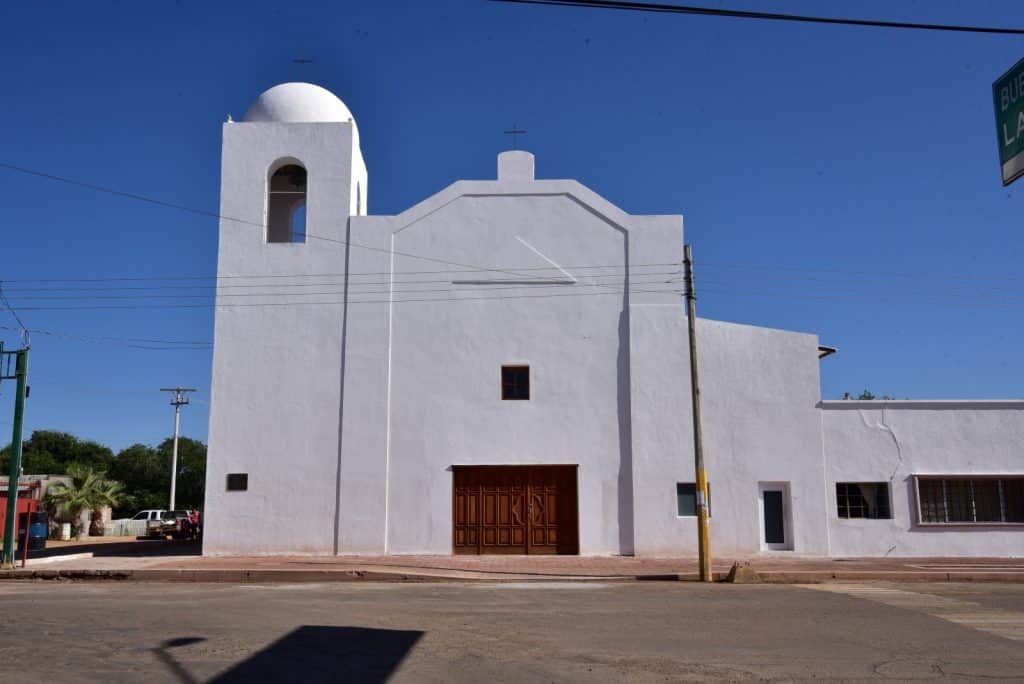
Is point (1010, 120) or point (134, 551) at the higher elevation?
point (1010, 120)

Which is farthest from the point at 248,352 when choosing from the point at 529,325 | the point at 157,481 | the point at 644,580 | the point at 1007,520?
the point at 157,481

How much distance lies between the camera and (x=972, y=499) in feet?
72.8

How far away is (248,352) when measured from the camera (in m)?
22.5

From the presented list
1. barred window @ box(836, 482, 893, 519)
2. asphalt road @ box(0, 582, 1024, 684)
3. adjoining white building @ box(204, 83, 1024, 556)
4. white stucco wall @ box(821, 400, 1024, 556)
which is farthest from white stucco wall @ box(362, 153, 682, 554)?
asphalt road @ box(0, 582, 1024, 684)

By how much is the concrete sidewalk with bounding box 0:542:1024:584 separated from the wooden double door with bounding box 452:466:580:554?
77cm

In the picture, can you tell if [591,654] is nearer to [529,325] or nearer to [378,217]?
[529,325]

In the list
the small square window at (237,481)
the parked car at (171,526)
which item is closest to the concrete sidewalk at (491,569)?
the small square window at (237,481)

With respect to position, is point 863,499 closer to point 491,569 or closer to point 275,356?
point 491,569

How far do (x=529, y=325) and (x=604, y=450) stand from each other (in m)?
3.54

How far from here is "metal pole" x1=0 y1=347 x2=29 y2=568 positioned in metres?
18.8

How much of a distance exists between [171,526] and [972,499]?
28518mm

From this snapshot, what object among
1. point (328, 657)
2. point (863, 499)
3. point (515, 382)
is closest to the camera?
point (328, 657)

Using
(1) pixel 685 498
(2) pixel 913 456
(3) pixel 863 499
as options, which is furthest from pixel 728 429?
(2) pixel 913 456

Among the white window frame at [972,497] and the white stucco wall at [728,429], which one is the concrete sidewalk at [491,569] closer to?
the white stucco wall at [728,429]
